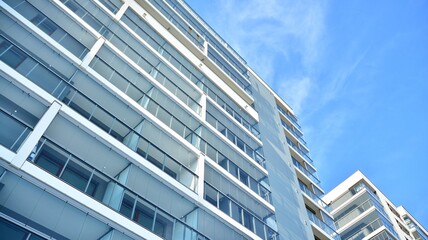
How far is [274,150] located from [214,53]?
9.46m

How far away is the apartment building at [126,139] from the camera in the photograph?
1006 cm

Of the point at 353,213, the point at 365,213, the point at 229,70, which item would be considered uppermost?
the point at 229,70

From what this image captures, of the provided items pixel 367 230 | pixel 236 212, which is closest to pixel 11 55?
pixel 236 212

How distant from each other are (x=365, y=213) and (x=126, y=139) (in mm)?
30767

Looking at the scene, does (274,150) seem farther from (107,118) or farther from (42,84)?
(42,84)

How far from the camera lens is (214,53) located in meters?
29.3

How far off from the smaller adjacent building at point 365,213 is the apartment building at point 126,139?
36.9 ft

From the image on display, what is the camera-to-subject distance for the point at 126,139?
14.6m

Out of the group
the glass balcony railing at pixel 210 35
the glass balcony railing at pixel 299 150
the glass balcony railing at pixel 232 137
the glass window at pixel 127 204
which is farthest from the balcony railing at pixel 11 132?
the glass balcony railing at pixel 299 150

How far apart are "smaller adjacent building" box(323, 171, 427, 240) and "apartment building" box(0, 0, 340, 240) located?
1125 centimetres

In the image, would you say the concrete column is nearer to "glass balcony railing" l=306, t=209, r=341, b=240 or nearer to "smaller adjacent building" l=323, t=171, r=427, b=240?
"glass balcony railing" l=306, t=209, r=341, b=240

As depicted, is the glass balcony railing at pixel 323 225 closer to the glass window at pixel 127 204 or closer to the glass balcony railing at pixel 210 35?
the glass balcony railing at pixel 210 35

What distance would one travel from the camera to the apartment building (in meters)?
10.1

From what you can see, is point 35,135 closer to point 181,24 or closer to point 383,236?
point 181,24
